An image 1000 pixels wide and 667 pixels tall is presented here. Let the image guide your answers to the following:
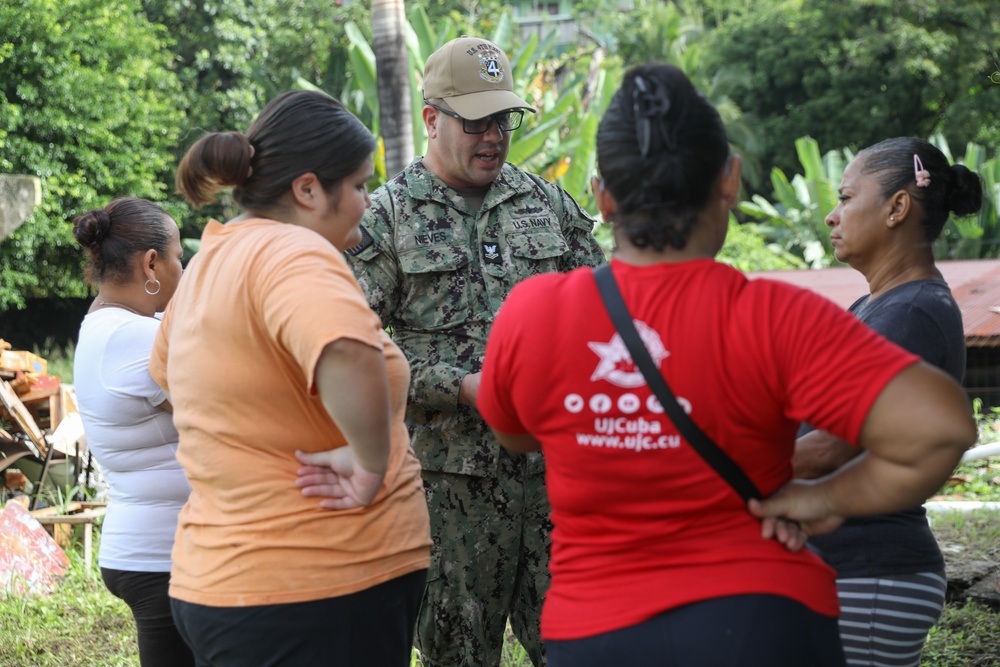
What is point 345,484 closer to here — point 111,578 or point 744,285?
point 744,285

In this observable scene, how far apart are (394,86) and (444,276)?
26.3 ft

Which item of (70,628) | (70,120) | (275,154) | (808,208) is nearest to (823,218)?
(808,208)

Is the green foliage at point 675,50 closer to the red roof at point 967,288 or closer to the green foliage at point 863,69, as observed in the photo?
the green foliage at point 863,69

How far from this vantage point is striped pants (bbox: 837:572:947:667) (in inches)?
94.6

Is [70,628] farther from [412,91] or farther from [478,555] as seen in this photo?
[412,91]

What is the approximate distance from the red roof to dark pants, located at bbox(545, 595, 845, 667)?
6959 millimetres

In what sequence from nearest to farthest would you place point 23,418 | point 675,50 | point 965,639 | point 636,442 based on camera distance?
point 636,442, point 965,639, point 23,418, point 675,50

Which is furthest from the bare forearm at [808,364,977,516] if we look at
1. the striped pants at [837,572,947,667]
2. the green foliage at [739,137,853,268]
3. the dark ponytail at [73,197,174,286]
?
the green foliage at [739,137,853,268]

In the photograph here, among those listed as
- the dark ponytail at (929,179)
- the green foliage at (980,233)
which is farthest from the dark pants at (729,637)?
the green foliage at (980,233)

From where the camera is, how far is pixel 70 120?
57.1 ft

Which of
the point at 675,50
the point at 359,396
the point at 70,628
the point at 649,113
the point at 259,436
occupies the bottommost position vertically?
the point at 70,628

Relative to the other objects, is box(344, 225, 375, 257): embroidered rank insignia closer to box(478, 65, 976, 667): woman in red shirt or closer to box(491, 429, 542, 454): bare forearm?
box(491, 429, 542, 454): bare forearm

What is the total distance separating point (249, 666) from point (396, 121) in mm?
9322

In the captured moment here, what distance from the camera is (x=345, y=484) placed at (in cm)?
209
